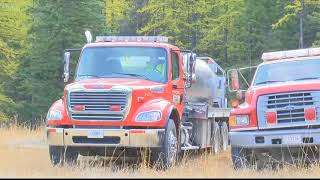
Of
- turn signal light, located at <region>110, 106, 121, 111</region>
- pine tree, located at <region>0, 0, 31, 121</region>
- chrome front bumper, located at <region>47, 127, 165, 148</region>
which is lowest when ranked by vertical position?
chrome front bumper, located at <region>47, 127, 165, 148</region>

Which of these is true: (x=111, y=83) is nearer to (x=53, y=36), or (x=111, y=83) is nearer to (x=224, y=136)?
(x=224, y=136)

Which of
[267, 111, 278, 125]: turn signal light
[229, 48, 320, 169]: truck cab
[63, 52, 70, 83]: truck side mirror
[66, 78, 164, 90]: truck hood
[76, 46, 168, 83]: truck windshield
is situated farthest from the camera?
[63, 52, 70, 83]: truck side mirror

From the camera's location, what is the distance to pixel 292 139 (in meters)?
10.7

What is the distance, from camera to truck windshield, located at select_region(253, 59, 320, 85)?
39.9 feet

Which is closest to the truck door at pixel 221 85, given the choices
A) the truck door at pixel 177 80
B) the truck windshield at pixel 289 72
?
the truck door at pixel 177 80

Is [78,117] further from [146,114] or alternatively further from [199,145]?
[199,145]

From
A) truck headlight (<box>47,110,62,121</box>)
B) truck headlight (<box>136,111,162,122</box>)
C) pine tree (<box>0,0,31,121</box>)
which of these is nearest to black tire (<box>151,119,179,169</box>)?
truck headlight (<box>136,111,162,122</box>)

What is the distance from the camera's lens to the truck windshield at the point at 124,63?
1260 cm

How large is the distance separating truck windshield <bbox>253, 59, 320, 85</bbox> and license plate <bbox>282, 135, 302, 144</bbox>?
1.75 meters

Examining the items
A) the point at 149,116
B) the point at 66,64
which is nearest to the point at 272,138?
the point at 149,116

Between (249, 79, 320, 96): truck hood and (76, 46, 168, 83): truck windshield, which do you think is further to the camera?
(76, 46, 168, 83): truck windshield

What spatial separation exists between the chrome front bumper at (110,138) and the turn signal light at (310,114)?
252 centimetres

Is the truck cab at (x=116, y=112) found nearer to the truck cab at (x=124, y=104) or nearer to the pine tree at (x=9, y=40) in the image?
the truck cab at (x=124, y=104)

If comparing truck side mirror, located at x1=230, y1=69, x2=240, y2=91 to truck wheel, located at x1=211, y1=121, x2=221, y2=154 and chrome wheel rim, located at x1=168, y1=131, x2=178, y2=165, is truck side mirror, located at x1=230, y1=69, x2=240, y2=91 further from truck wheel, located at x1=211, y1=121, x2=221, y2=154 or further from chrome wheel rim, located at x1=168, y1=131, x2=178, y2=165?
truck wheel, located at x1=211, y1=121, x2=221, y2=154
